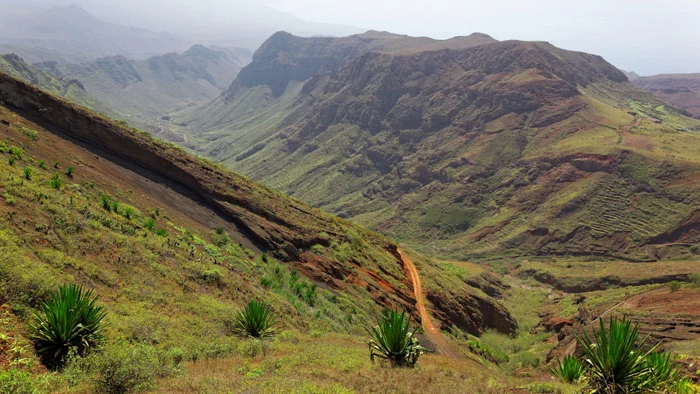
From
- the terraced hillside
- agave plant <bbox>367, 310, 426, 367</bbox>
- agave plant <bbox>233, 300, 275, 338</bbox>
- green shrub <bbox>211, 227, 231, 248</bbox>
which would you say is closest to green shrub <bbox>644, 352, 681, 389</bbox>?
agave plant <bbox>367, 310, 426, 367</bbox>

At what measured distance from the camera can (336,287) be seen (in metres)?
23.5

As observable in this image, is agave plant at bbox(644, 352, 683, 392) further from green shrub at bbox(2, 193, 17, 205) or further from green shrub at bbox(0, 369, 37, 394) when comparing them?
green shrub at bbox(2, 193, 17, 205)

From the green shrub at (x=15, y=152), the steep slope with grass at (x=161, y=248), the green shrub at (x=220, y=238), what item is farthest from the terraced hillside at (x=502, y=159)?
the green shrub at (x=15, y=152)

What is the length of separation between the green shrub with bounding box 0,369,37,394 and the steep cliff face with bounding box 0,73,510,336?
16546mm

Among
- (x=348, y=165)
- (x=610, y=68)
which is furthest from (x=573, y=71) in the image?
(x=348, y=165)

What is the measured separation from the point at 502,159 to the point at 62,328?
11792 cm

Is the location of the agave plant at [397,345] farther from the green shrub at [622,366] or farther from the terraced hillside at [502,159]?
the terraced hillside at [502,159]

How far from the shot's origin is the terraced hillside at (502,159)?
80.2 metres

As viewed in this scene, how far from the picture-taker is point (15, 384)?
6035 millimetres

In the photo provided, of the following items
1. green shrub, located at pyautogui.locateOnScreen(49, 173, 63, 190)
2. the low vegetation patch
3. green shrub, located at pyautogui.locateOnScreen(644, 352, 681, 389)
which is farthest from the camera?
green shrub, located at pyautogui.locateOnScreen(49, 173, 63, 190)

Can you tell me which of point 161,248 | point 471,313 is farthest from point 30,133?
point 471,313

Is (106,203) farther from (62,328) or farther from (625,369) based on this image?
(625,369)

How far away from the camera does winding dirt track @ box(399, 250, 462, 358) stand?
21953mm

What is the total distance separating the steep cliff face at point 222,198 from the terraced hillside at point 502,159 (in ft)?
217
